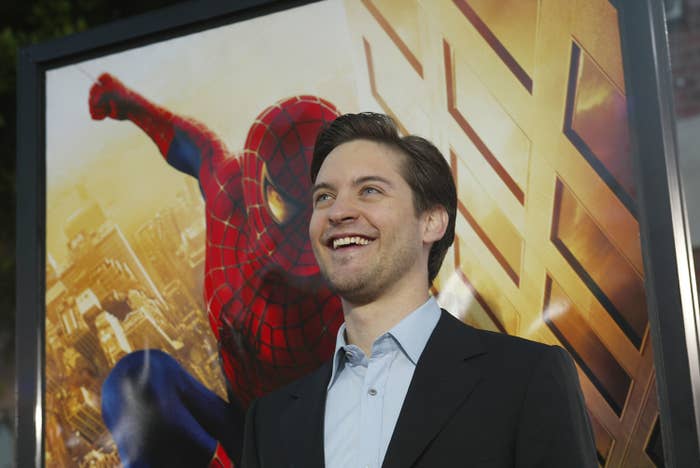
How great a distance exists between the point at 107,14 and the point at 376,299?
16.2ft

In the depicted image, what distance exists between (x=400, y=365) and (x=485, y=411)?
0.25 m

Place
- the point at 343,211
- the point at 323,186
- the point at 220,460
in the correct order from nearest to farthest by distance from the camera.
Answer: the point at 343,211, the point at 323,186, the point at 220,460

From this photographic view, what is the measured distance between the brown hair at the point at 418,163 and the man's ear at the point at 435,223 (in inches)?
0.4

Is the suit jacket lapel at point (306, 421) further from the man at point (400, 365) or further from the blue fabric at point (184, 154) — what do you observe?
the blue fabric at point (184, 154)

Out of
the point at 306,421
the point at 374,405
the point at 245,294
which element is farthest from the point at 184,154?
the point at 374,405

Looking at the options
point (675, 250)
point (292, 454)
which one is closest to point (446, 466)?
point (292, 454)

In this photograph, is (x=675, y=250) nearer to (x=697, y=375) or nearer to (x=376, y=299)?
(x=697, y=375)

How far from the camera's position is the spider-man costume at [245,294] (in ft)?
7.00

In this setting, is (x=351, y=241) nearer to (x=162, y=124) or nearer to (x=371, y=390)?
(x=371, y=390)

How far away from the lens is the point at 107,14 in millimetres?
5910

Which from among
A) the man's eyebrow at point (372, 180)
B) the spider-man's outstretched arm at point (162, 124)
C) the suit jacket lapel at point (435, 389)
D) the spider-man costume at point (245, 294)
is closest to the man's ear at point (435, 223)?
the man's eyebrow at point (372, 180)

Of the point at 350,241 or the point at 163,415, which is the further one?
the point at 163,415

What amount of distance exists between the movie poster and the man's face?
Result: 0.18 meters

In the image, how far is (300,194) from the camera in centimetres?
216
